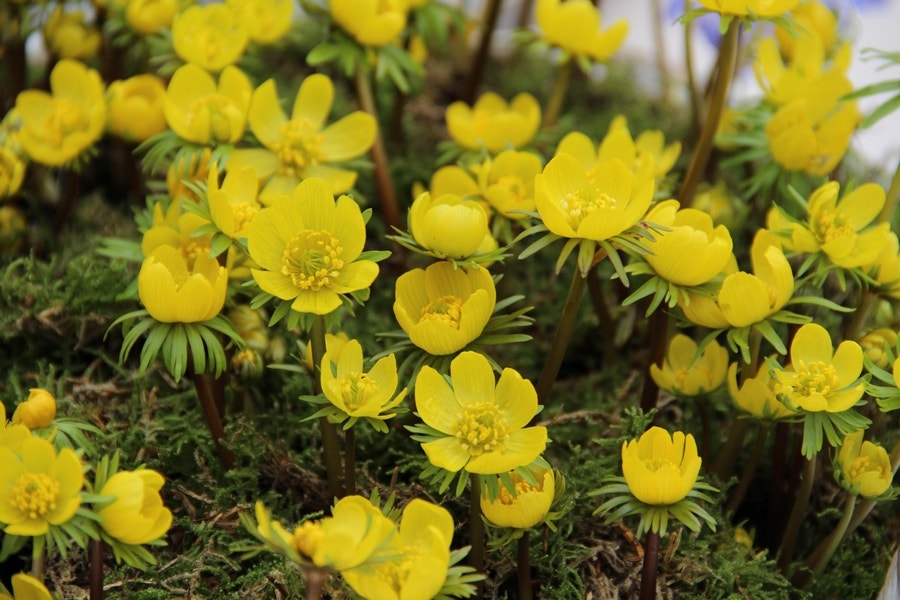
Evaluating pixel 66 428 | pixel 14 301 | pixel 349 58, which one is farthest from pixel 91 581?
pixel 349 58

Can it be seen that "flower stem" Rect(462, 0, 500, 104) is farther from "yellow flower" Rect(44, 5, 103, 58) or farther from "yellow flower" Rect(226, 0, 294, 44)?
"yellow flower" Rect(44, 5, 103, 58)

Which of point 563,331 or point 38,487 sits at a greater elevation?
point 563,331

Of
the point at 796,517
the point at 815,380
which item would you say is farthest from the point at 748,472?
the point at 815,380

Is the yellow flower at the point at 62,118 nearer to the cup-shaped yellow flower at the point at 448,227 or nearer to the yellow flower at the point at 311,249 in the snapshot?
the yellow flower at the point at 311,249

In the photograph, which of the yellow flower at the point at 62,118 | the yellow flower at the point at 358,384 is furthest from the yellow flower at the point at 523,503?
the yellow flower at the point at 62,118

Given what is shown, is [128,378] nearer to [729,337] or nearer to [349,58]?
[349,58]

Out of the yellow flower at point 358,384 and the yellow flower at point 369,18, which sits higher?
the yellow flower at point 369,18

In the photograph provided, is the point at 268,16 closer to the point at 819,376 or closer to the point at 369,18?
the point at 369,18
